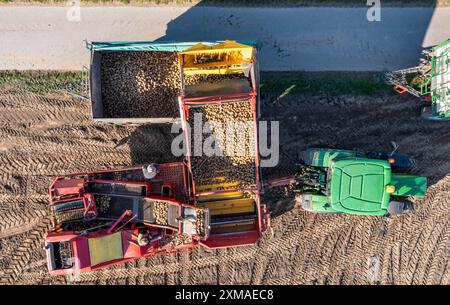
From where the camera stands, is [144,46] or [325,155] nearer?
[144,46]

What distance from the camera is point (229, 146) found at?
952 centimetres

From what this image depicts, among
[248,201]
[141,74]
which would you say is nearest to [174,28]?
[141,74]

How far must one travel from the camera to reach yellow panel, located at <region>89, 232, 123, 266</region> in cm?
887

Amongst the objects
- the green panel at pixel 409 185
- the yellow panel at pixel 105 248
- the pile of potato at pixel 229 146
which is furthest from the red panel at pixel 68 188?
the green panel at pixel 409 185

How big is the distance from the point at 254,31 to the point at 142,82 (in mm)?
3137

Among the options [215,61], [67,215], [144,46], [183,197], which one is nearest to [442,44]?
[215,61]

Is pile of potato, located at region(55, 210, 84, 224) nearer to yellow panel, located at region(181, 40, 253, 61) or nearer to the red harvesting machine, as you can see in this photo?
the red harvesting machine

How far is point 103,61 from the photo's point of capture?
9.89 m

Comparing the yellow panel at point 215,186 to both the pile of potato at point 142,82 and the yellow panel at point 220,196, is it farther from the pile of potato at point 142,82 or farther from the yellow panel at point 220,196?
the pile of potato at point 142,82

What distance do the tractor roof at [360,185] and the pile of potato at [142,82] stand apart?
4.06 m

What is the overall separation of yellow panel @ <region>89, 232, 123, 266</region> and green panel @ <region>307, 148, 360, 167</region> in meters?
4.78

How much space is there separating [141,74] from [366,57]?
5714mm

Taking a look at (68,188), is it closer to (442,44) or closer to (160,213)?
(160,213)
